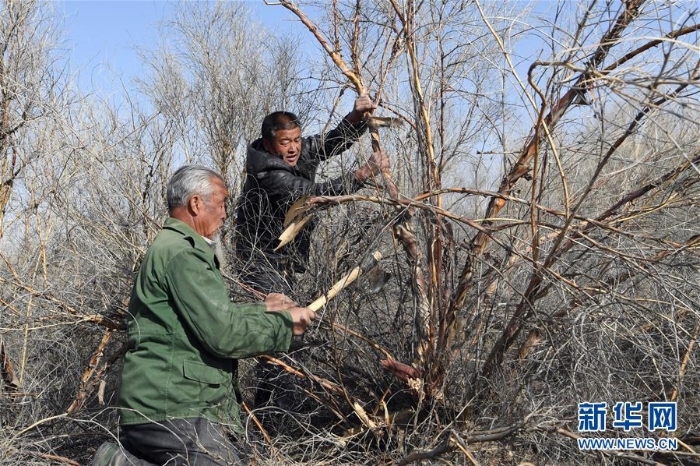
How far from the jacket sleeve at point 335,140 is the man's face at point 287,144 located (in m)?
0.13

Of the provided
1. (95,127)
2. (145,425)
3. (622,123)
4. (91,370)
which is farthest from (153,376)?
(95,127)

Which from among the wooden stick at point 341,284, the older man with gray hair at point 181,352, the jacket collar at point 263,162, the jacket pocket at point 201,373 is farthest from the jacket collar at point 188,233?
the jacket collar at point 263,162

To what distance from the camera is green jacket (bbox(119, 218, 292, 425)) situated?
2.97 meters

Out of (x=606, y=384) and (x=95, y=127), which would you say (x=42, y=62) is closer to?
(x=95, y=127)

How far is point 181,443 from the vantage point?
118 inches

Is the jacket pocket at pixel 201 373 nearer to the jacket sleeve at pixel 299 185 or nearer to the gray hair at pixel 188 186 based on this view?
the gray hair at pixel 188 186

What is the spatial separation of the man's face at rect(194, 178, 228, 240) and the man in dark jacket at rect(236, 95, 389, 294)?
74cm

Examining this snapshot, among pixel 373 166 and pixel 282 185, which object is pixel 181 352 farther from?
pixel 282 185

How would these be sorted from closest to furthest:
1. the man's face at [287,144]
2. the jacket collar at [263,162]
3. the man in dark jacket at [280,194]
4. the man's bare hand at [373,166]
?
the man's bare hand at [373,166]
the man in dark jacket at [280,194]
the jacket collar at [263,162]
the man's face at [287,144]

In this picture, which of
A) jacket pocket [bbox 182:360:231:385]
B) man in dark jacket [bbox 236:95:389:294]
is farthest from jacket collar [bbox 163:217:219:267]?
man in dark jacket [bbox 236:95:389:294]

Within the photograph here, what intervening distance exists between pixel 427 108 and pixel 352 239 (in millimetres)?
755

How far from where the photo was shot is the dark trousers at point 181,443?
9.85 feet

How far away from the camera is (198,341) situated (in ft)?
9.95

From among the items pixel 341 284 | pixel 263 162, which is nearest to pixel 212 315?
pixel 341 284
